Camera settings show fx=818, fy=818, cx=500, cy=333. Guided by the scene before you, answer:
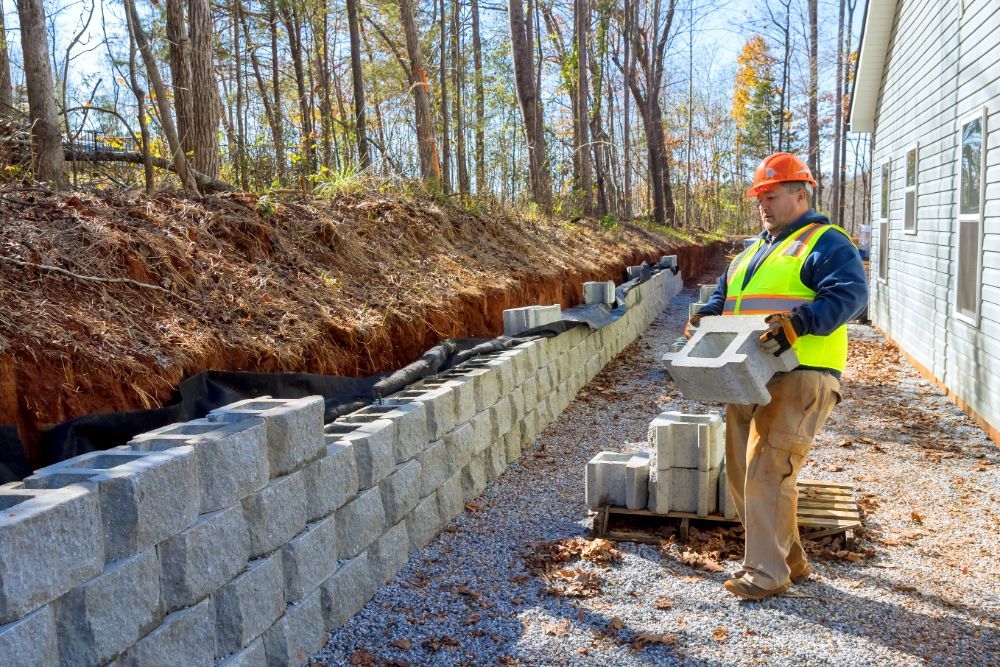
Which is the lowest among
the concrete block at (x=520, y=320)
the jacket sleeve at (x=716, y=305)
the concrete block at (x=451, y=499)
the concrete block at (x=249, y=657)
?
the concrete block at (x=451, y=499)

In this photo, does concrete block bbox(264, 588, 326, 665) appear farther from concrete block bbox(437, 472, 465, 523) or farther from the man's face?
the man's face

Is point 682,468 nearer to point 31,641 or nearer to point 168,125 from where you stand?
point 31,641

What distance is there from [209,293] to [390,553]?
7.55ft

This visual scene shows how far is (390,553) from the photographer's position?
14.6ft

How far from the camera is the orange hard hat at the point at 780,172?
4.09 metres

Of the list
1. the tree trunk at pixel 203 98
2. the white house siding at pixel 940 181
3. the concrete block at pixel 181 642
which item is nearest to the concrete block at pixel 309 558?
the concrete block at pixel 181 642

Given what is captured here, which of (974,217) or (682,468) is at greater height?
(974,217)

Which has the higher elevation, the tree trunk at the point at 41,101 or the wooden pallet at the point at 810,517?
the tree trunk at the point at 41,101

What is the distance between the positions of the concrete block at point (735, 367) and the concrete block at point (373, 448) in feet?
5.01

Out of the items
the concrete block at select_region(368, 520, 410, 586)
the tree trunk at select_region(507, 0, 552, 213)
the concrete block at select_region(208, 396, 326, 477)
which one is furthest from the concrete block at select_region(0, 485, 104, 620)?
the tree trunk at select_region(507, 0, 552, 213)

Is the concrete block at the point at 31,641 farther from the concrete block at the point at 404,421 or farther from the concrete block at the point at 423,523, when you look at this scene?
the concrete block at the point at 423,523

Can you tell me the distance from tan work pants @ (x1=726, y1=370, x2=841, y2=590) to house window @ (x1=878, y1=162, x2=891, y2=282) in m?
10.8

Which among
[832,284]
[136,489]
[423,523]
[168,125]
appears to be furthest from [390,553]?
[168,125]

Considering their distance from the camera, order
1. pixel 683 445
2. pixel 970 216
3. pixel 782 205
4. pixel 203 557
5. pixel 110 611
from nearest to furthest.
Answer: pixel 110 611 → pixel 203 557 → pixel 782 205 → pixel 683 445 → pixel 970 216
